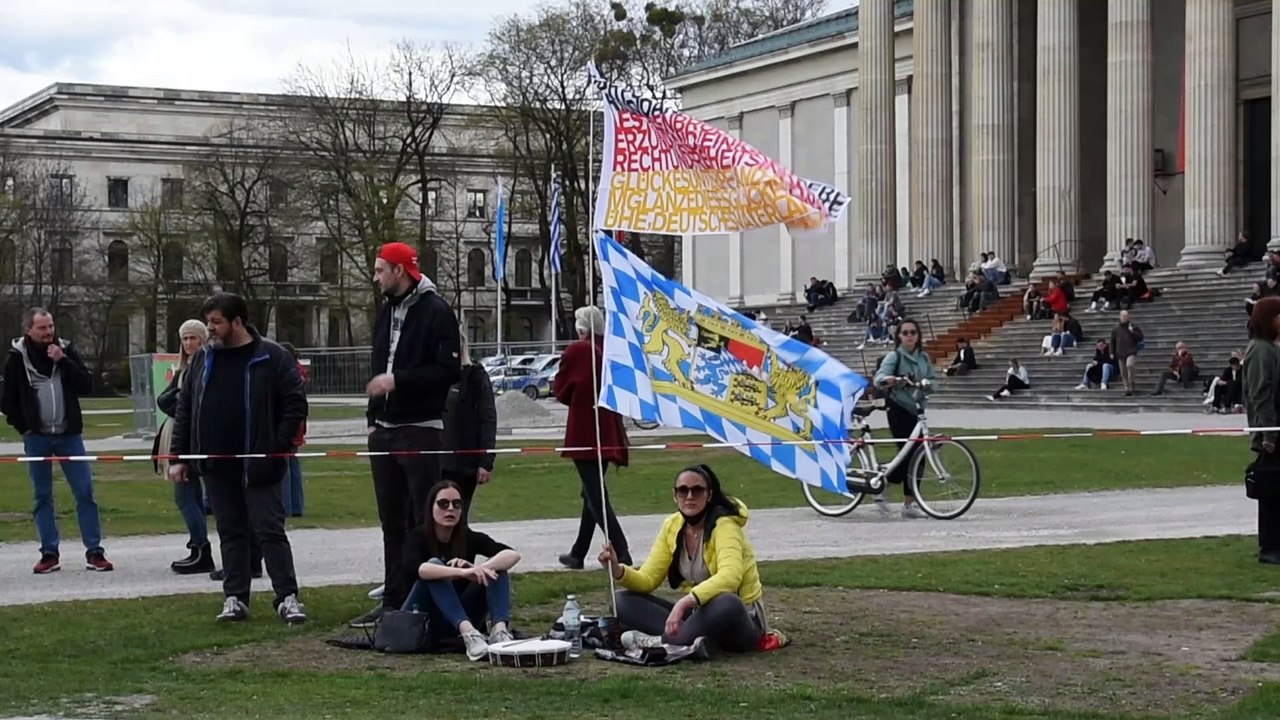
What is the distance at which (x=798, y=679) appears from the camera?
10281mm

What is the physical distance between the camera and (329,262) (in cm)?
9219

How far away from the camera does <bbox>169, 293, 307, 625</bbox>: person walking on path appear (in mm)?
12539

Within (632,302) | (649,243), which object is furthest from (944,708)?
(649,243)

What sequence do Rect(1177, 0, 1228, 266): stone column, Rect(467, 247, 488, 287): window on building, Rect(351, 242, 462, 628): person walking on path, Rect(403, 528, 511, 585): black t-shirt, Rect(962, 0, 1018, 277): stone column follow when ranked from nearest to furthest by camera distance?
Rect(403, 528, 511, 585): black t-shirt → Rect(351, 242, 462, 628): person walking on path → Rect(1177, 0, 1228, 266): stone column → Rect(962, 0, 1018, 277): stone column → Rect(467, 247, 488, 287): window on building

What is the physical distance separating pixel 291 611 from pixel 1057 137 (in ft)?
141

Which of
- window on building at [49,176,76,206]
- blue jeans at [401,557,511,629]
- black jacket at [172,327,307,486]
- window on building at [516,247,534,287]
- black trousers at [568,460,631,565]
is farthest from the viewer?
window on building at [516,247,534,287]

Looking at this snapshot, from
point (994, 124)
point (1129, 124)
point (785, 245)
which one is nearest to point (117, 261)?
point (785, 245)

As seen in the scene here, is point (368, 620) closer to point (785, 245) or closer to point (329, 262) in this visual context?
point (785, 245)

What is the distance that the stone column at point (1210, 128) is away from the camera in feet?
159

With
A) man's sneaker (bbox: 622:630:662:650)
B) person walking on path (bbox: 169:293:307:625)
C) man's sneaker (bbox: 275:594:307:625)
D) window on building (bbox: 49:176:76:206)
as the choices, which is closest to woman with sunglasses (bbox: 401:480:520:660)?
man's sneaker (bbox: 622:630:662:650)

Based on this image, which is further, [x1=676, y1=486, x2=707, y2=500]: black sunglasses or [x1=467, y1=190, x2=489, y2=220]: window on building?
[x1=467, y1=190, x2=489, y2=220]: window on building

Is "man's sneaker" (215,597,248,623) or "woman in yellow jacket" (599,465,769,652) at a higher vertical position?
"woman in yellow jacket" (599,465,769,652)

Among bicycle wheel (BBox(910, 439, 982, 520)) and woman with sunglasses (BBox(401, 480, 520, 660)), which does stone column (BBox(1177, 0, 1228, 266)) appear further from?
woman with sunglasses (BBox(401, 480, 520, 660))

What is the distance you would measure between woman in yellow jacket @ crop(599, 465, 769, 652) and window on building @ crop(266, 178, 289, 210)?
74544 mm
